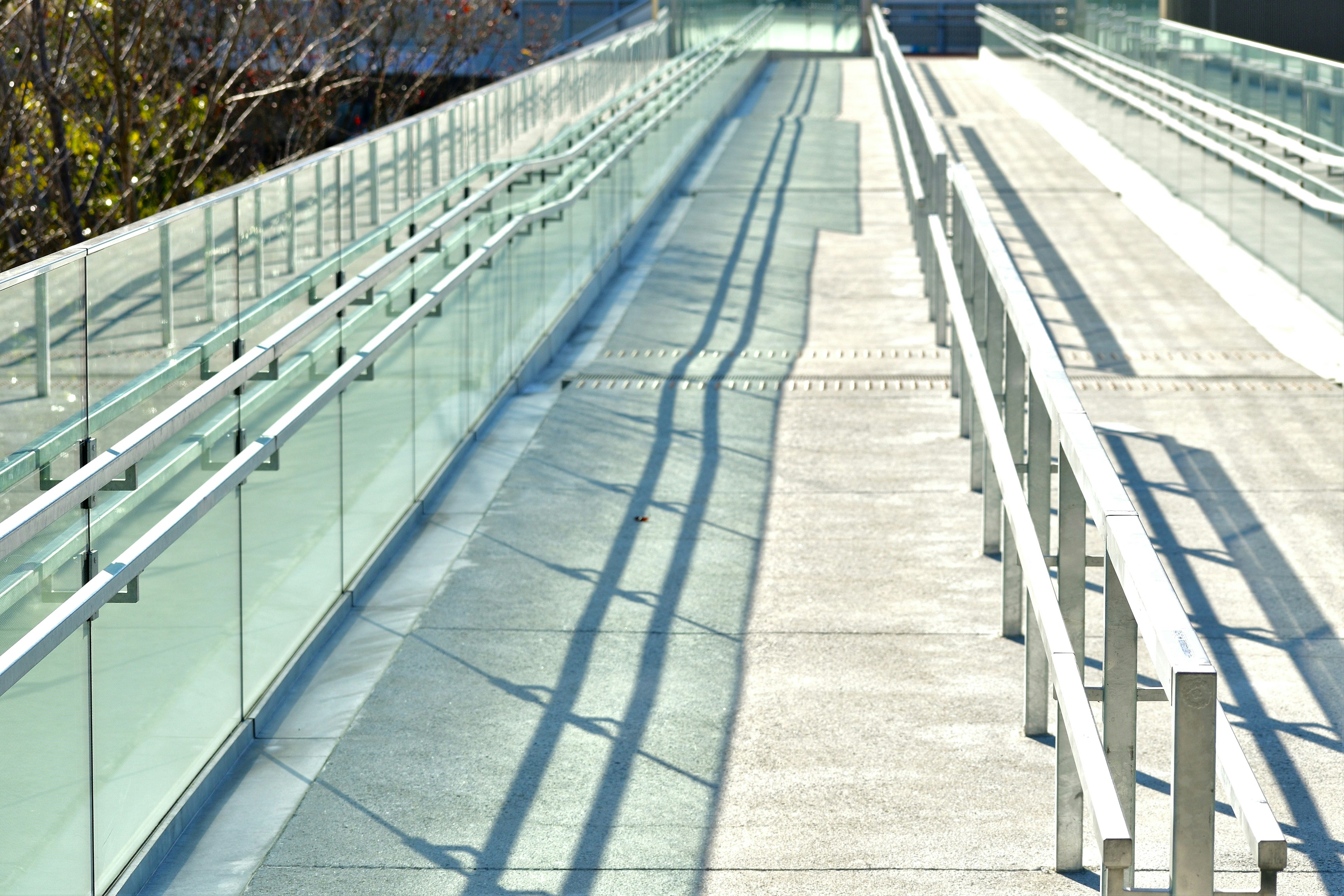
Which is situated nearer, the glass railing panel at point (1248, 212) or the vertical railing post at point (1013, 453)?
the vertical railing post at point (1013, 453)

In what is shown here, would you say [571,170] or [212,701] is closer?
[212,701]

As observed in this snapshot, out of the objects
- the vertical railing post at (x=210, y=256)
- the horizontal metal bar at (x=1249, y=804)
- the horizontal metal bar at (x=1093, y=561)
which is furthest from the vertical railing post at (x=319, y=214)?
the horizontal metal bar at (x=1249, y=804)

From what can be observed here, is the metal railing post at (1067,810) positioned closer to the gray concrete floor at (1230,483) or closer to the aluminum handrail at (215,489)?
the gray concrete floor at (1230,483)

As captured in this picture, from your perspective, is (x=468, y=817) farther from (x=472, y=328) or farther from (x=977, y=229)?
(x=472, y=328)

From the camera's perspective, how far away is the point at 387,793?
4016mm

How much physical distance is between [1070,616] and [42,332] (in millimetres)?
2171

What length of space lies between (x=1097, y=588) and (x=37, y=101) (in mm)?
6875

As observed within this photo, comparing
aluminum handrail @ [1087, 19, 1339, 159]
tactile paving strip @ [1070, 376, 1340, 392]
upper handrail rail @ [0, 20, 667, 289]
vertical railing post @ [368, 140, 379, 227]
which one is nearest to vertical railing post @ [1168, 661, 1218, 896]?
upper handrail rail @ [0, 20, 667, 289]

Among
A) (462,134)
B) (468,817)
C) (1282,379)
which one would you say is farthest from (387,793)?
(1282,379)

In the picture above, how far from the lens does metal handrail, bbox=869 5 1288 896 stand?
7.08ft

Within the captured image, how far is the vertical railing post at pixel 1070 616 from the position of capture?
3492mm

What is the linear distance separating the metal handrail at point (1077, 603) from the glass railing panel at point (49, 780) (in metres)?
1.74

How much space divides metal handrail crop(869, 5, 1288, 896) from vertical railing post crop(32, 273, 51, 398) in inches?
72.2

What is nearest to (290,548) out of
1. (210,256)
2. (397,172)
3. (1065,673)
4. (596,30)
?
(210,256)
